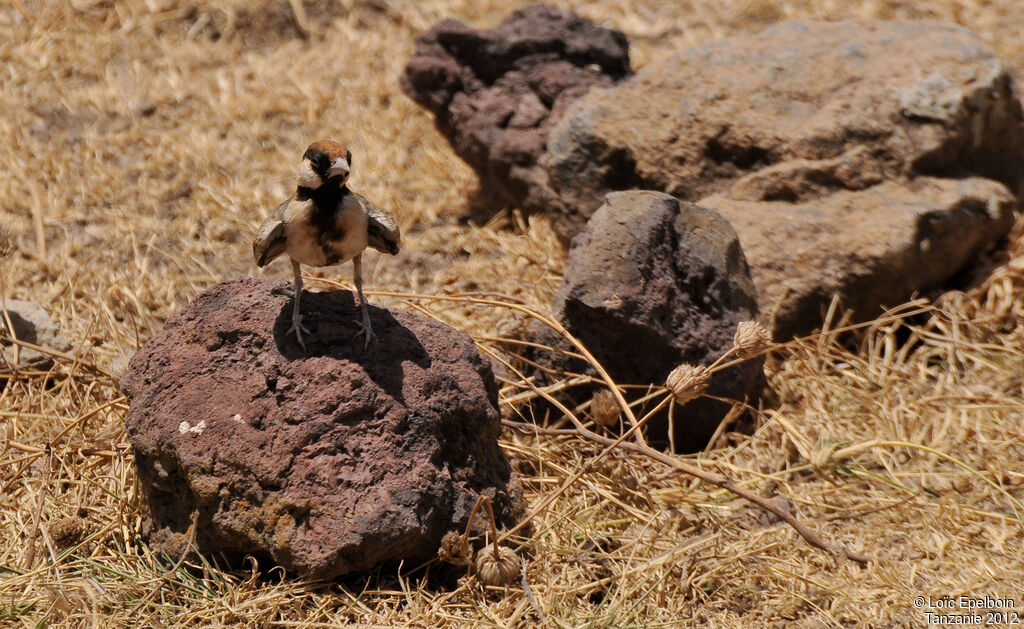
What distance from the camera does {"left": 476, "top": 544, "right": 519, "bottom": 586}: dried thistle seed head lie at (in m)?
3.32

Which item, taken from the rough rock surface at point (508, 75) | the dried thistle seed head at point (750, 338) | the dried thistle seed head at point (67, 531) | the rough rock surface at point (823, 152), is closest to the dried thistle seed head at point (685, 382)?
the dried thistle seed head at point (750, 338)

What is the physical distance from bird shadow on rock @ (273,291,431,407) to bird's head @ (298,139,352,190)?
0.47 m

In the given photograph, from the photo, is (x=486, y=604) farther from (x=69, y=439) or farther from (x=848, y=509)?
(x=69, y=439)

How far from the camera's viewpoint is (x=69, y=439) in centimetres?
396

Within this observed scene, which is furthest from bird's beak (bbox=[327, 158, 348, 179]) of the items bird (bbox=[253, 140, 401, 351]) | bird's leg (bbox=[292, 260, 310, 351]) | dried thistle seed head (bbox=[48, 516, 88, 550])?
dried thistle seed head (bbox=[48, 516, 88, 550])

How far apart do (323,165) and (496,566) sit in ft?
4.49

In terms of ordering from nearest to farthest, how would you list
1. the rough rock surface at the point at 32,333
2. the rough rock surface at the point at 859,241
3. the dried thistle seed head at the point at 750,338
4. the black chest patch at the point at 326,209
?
the black chest patch at the point at 326,209 → the dried thistle seed head at the point at 750,338 → the rough rock surface at the point at 32,333 → the rough rock surface at the point at 859,241

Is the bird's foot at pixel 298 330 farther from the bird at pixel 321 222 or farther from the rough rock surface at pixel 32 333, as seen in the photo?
the rough rock surface at pixel 32 333

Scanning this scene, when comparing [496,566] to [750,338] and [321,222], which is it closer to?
[750,338]

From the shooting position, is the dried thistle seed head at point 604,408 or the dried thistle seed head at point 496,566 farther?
the dried thistle seed head at point 604,408

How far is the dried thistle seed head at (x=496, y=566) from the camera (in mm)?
3316

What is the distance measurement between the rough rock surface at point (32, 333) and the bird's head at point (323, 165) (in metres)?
1.83

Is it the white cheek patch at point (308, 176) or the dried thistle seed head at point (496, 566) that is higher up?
the white cheek patch at point (308, 176)

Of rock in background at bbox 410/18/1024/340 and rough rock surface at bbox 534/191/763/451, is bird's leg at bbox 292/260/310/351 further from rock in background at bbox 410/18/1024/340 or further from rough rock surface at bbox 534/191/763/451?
rock in background at bbox 410/18/1024/340
